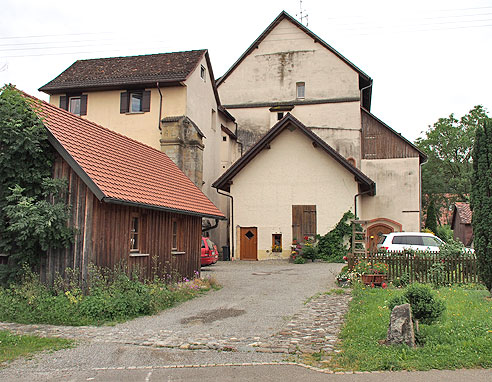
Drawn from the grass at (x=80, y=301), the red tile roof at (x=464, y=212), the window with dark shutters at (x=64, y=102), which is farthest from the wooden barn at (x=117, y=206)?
the red tile roof at (x=464, y=212)

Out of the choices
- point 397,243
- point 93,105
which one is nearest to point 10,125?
point 397,243

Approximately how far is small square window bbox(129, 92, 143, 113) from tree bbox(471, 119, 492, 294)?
20.3 m

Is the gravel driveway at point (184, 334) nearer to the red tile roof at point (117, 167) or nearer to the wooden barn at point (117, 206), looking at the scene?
the wooden barn at point (117, 206)

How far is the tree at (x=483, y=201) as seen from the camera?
11930 mm

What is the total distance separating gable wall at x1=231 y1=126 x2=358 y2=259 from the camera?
27453 mm

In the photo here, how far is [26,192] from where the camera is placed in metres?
11.5

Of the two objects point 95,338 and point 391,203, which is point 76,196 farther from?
point 391,203

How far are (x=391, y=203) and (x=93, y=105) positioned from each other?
20.2 meters

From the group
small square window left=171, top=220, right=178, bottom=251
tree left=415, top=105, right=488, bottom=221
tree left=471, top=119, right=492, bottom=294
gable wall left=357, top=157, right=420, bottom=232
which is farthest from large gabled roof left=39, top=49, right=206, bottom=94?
tree left=415, top=105, right=488, bottom=221

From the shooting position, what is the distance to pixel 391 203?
1321 inches

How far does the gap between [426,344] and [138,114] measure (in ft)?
76.7

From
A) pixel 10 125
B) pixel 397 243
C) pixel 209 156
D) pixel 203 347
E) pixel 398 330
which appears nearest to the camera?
pixel 398 330

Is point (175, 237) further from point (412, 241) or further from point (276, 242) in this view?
point (276, 242)

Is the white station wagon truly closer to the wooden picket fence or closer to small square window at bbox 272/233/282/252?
the wooden picket fence
